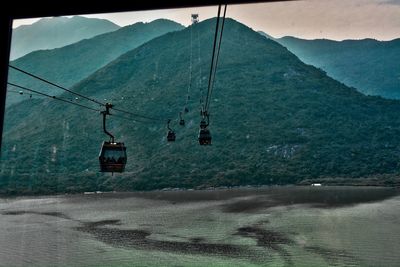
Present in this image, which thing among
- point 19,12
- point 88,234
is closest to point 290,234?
point 88,234

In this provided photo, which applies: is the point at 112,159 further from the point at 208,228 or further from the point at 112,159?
the point at 208,228


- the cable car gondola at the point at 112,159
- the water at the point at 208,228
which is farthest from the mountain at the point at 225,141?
the cable car gondola at the point at 112,159

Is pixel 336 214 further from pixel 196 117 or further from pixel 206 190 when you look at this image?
pixel 196 117

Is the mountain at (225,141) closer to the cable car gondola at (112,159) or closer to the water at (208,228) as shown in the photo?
the water at (208,228)

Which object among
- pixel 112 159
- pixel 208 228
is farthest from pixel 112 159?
pixel 208 228

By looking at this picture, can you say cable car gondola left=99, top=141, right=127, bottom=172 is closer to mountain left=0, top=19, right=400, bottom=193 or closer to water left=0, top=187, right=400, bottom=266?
water left=0, top=187, right=400, bottom=266

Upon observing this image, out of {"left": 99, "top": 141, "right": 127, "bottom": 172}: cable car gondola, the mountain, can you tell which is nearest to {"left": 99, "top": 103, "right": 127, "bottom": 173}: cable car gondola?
{"left": 99, "top": 141, "right": 127, "bottom": 172}: cable car gondola
